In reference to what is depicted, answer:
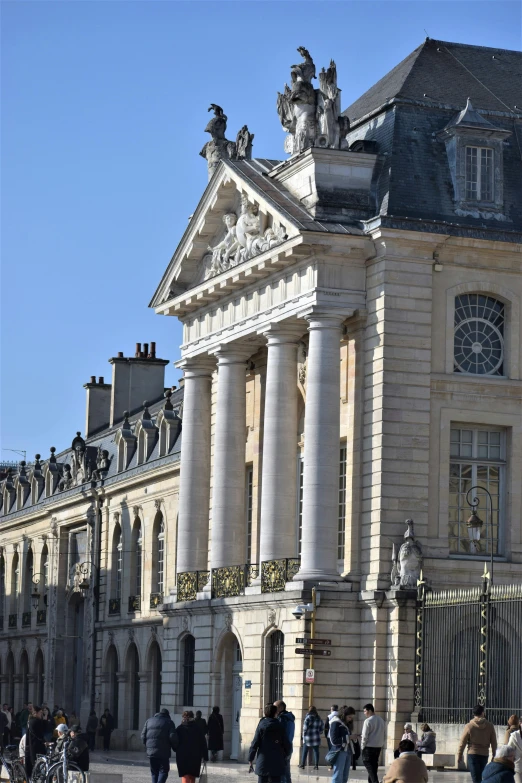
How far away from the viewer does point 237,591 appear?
47.0 metres

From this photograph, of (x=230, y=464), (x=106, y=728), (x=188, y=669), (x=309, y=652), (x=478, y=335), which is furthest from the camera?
(x=106, y=728)

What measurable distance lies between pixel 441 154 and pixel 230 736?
14.8m

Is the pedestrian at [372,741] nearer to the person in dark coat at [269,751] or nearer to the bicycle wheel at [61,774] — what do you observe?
the bicycle wheel at [61,774]

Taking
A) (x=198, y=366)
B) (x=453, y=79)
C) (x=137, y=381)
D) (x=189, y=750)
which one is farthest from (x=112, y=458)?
(x=189, y=750)

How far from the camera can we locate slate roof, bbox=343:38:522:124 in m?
45.9

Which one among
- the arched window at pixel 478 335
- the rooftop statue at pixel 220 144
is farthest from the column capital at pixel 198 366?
the arched window at pixel 478 335

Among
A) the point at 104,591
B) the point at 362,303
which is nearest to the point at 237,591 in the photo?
the point at 362,303

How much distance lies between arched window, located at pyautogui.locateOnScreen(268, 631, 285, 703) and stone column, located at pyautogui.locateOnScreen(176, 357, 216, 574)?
5700mm

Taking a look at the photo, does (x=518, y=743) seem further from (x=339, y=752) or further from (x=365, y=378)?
(x=365, y=378)

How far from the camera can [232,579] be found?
156 feet

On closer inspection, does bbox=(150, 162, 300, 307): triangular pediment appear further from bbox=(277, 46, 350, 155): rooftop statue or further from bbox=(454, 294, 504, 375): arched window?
bbox=(454, 294, 504, 375): arched window

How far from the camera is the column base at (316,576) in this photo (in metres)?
42.5

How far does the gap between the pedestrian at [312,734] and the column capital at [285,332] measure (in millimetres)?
8963

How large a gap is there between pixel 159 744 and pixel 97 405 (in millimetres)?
50874
